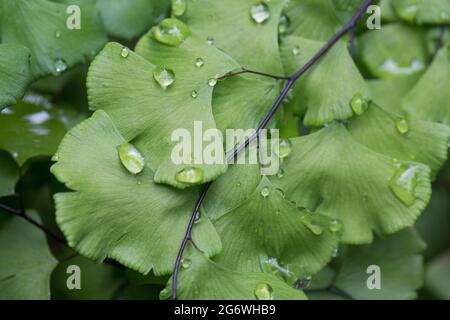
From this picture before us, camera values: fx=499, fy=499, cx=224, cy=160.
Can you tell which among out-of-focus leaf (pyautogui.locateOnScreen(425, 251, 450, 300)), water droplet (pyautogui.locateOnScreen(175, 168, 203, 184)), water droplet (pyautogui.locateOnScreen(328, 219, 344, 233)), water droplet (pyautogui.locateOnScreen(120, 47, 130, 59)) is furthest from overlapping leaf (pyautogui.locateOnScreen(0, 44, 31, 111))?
out-of-focus leaf (pyautogui.locateOnScreen(425, 251, 450, 300))

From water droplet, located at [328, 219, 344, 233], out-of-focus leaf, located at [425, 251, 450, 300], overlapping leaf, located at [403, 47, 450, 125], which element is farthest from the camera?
out-of-focus leaf, located at [425, 251, 450, 300]

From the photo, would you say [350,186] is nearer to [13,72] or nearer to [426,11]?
[426,11]

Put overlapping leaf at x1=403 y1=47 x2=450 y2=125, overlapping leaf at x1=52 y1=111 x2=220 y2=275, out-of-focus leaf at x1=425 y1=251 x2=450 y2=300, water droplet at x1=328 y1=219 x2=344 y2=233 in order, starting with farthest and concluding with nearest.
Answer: out-of-focus leaf at x1=425 y1=251 x2=450 y2=300, overlapping leaf at x1=403 y1=47 x2=450 y2=125, water droplet at x1=328 y1=219 x2=344 y2=233, overlapping leaf at x1=52 y1=111 x2=220 y2=275

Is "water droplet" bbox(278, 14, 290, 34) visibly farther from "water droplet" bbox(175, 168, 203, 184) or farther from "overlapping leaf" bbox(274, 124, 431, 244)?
"water droplet" bbox(175, 168, 203, 184)

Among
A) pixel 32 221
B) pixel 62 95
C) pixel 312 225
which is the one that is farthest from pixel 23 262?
pixel 312 225

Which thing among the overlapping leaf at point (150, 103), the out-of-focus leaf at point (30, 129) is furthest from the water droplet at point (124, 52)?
the out-of-focus leaf at point (30, 129)

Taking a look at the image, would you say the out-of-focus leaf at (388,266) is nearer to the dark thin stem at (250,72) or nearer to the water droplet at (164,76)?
the dark thin stem at (250,72)

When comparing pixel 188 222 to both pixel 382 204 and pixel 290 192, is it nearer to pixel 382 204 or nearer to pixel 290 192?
pixel 290 192
